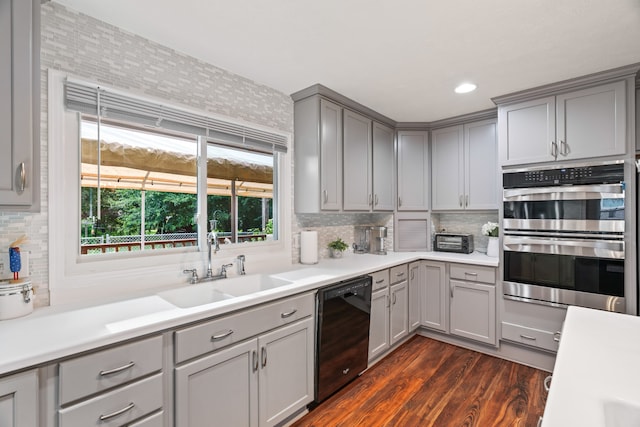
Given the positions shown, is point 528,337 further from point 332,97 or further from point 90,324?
point 90,324

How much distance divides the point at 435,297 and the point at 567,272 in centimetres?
117

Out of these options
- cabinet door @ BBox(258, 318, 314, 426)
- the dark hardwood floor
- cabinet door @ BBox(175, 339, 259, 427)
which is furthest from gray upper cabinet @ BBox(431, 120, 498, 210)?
cabinet door @ BBox(175, 339, 259, 427)

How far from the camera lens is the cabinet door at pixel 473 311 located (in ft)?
9.62

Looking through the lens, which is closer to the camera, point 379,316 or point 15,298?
point 15,298

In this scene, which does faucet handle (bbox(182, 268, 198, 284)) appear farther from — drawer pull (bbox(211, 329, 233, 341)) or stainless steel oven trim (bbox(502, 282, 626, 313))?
stainless steel oven trim (bbox(502, 282, 626, 313))

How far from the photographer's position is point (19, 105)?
122 cm

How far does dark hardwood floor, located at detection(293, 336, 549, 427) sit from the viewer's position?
81.4 inches

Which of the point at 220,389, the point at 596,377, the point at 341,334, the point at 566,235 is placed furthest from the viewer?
the point at 566,235

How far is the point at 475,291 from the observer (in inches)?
119

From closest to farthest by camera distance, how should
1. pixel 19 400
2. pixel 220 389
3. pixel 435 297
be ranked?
pixel 19 400, pixel 220 389, pixel 435 297

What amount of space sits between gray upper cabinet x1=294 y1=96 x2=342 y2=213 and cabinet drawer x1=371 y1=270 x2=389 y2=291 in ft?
2.26

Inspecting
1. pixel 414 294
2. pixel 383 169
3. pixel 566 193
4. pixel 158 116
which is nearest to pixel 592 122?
pixel 566 193

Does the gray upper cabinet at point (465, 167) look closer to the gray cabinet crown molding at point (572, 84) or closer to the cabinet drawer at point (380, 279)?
the gray cabinet crown molding at point (572, 84)

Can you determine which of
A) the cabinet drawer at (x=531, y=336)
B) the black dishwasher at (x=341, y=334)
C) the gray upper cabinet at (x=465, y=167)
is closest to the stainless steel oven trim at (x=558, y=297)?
the cabinet drawer at (x=531, y=336)
